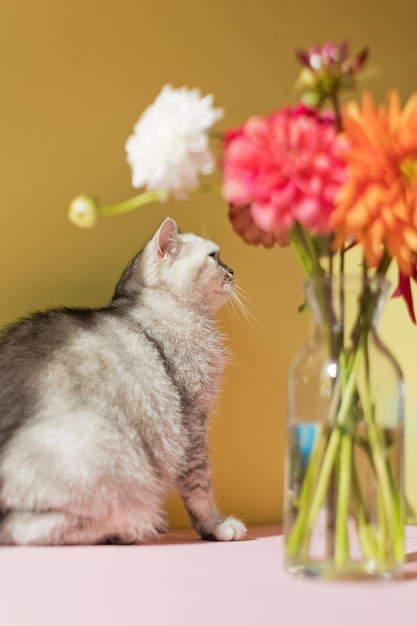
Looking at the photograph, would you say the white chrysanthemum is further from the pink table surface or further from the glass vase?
the pink table surface

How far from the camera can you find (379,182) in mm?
910

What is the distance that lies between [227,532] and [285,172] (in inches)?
30.4

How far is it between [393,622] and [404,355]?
91cm

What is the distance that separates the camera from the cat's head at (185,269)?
1.53 m

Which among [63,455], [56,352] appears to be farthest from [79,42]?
[63,455]

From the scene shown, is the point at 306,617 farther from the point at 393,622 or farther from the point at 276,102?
the point at 276,102

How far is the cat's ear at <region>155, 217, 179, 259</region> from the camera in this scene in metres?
1.51

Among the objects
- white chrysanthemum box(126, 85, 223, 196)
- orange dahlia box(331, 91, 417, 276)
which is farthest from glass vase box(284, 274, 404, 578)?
white chrysanthemum box(126, 85, 223, 196)

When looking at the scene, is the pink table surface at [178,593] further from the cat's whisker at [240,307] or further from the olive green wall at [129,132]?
the cat's whisker at [240,307]

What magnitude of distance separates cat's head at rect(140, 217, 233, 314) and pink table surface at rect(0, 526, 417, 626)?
1.74 feet

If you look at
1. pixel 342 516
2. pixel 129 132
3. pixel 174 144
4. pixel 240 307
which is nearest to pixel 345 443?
pixel 342 516

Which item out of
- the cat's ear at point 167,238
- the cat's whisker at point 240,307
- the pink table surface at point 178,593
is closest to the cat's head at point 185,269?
the cat's ear at point 167,238

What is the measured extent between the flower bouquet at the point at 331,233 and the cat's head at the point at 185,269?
0.49 metres

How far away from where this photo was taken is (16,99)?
4.97 feet
